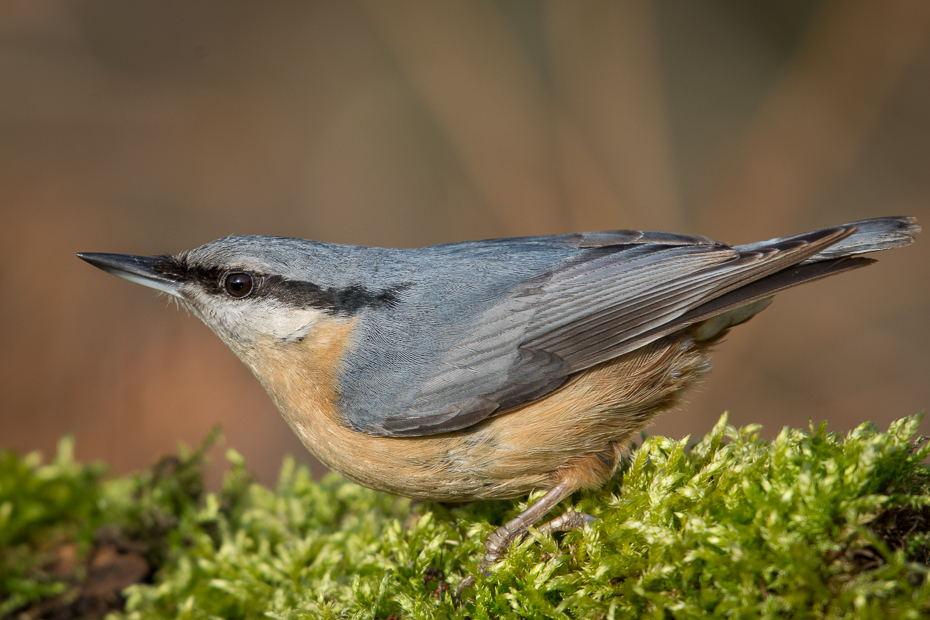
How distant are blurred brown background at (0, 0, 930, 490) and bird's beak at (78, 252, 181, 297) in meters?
2.71

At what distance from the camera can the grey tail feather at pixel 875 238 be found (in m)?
2.49

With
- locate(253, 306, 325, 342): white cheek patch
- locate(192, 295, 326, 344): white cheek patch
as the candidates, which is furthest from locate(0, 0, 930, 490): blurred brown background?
locate(253, 306, 325, 342): white cheek patch

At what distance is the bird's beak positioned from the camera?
2777 mm

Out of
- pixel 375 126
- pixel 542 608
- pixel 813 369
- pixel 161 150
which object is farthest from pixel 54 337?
pixel 813 369

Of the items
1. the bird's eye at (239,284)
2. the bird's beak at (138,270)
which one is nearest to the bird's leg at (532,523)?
the bird's eye at (239,284)

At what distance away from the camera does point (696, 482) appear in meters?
2.05

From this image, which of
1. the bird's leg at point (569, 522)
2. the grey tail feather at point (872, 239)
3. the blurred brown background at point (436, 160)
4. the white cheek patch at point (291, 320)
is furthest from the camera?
the blurred brown background at point (436, 160)

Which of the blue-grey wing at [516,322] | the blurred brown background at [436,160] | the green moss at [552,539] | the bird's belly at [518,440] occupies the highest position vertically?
the blurred brown background at [436,160]

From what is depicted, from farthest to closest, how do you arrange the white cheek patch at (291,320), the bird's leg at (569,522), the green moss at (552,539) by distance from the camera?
the white cheek patch at (291,320) < the bird's leg at (569,522) < the green moss at (552,539)

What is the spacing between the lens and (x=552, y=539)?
2.16 m

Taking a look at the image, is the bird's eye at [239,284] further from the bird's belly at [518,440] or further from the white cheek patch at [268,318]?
the bird's belly at [518,440]

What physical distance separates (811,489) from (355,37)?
7521 millimetres

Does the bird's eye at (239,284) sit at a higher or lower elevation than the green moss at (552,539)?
higher

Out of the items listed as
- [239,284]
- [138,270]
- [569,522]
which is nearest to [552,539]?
[569,522]
